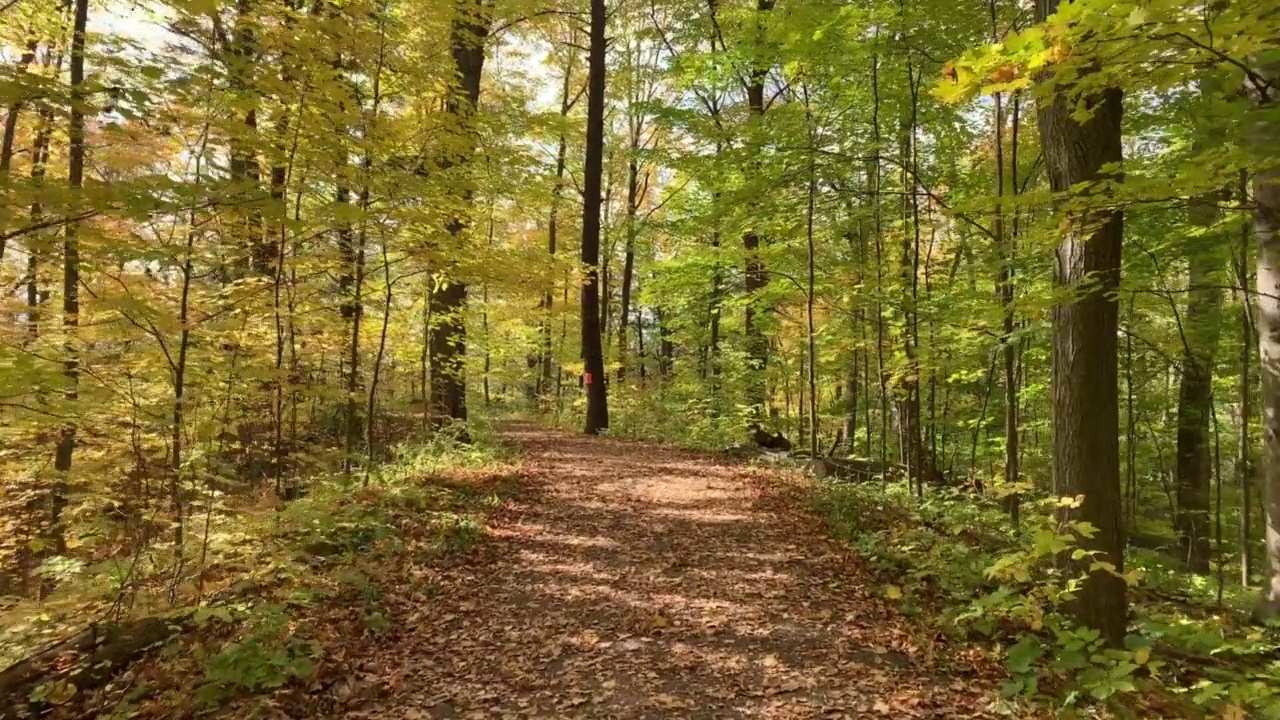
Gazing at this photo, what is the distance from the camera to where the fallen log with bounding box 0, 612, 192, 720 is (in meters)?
4.00

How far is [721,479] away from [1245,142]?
315 inches

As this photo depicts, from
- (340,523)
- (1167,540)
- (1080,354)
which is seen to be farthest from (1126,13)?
(1167,540)

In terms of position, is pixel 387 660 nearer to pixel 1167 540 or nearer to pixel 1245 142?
pixel 1245 142

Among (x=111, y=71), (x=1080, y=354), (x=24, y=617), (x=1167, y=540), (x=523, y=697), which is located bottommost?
(x=1167, y=540)

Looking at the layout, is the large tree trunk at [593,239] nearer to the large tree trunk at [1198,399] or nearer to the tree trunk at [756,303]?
the tree trunk at [756,303]

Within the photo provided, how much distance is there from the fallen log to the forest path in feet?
5.21

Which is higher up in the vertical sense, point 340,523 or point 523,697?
point 340,523

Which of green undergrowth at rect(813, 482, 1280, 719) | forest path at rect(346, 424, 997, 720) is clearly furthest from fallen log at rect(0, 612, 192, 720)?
green undergrowth at rect(813, 482, 1280, 719)

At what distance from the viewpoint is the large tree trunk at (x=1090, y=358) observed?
440 cm

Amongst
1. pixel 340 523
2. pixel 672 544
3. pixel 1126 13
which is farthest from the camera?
pixel 672 544

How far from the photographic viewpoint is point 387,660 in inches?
190

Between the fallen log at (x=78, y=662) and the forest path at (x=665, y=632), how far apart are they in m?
1.59

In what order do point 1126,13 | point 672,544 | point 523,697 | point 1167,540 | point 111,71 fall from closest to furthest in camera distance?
point 1126,13, point 523,697, point 111,71, point 672,544, point 1167,540

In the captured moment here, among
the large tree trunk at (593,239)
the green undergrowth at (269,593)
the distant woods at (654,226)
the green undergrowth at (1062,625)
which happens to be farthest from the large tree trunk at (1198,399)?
the large tree trunk at (593,239)
